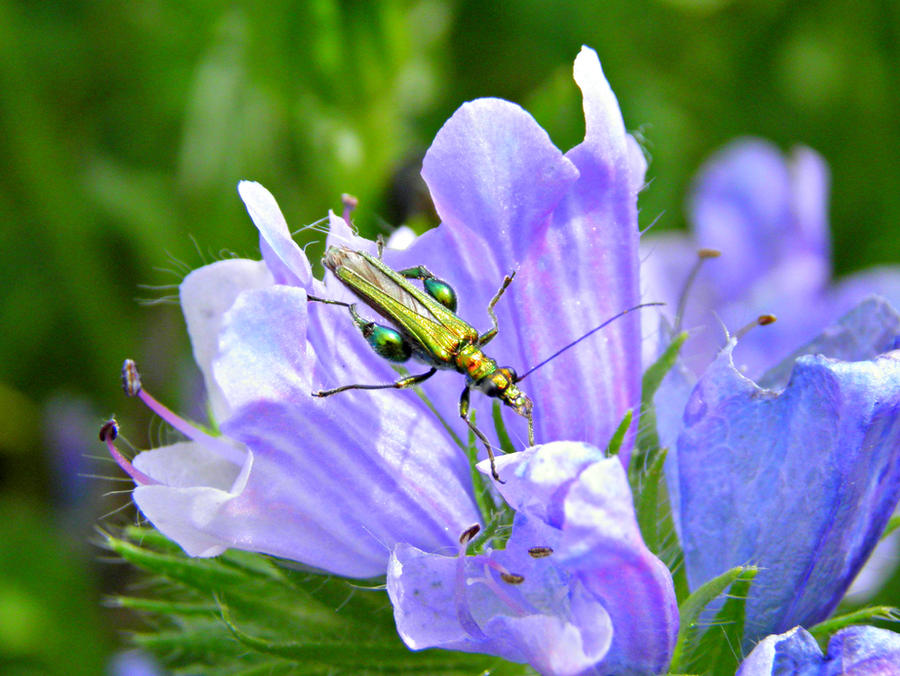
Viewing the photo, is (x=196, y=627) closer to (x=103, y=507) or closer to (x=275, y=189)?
(x=275, y=189)

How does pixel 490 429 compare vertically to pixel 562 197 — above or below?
below

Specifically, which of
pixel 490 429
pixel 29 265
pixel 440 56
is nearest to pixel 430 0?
pixel 440 56

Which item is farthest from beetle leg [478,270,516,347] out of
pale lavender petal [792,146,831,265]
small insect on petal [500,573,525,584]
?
pale lavender petal [792,146,831,265]

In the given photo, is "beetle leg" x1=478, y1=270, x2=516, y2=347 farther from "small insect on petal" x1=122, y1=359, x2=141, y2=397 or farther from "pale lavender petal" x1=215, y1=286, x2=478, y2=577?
"small insect on petal" x1=122, y1=359, x2=141, y2=397

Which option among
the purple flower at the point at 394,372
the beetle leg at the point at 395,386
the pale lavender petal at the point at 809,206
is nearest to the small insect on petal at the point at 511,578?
the purple flower at the point at 394,372

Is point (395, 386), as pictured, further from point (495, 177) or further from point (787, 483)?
point (787, 483)
